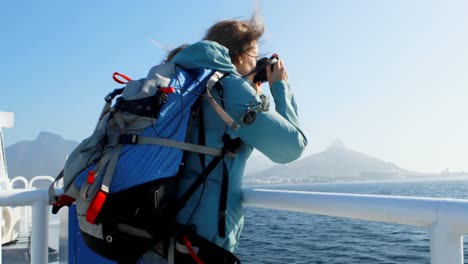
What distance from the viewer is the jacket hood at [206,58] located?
1.39 meters

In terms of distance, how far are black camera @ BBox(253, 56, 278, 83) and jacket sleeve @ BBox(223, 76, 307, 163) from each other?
0.92ft

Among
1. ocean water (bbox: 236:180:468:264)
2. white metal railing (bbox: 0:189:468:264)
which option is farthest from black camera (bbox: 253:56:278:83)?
ocean water (bbox: 236:180:468:264)

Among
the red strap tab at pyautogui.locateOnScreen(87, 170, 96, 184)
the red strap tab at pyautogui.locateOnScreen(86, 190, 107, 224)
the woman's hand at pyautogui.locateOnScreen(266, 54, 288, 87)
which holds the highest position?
the woman's hand at pyautogui.locateOnScreen(266, 54, 288, 87)

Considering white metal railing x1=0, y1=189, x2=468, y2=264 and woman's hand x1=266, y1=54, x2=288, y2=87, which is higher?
woman's hand x1=266, y1=54, x2=288, y2=87

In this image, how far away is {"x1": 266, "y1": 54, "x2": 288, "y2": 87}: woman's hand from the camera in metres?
1.60

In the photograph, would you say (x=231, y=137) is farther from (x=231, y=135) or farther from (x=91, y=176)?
(x=91, y=176)

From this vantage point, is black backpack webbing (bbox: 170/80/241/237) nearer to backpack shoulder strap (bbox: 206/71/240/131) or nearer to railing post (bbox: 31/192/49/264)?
backpack shoulder strap (bbox: 206/71/240/131)

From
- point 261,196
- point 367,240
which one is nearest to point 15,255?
point 261,196

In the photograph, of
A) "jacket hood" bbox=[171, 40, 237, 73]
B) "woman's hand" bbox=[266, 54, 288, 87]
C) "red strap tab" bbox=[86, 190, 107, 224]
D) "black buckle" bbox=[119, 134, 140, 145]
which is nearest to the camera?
"red strap tab" bbox=[86, 190, 107, 224]

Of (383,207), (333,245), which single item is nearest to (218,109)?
(383,207)

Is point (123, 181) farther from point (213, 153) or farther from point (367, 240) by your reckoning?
point (367, 240)

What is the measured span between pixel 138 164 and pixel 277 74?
712 mm

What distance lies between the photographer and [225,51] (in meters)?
1.45

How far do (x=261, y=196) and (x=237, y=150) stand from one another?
36 centimetres
